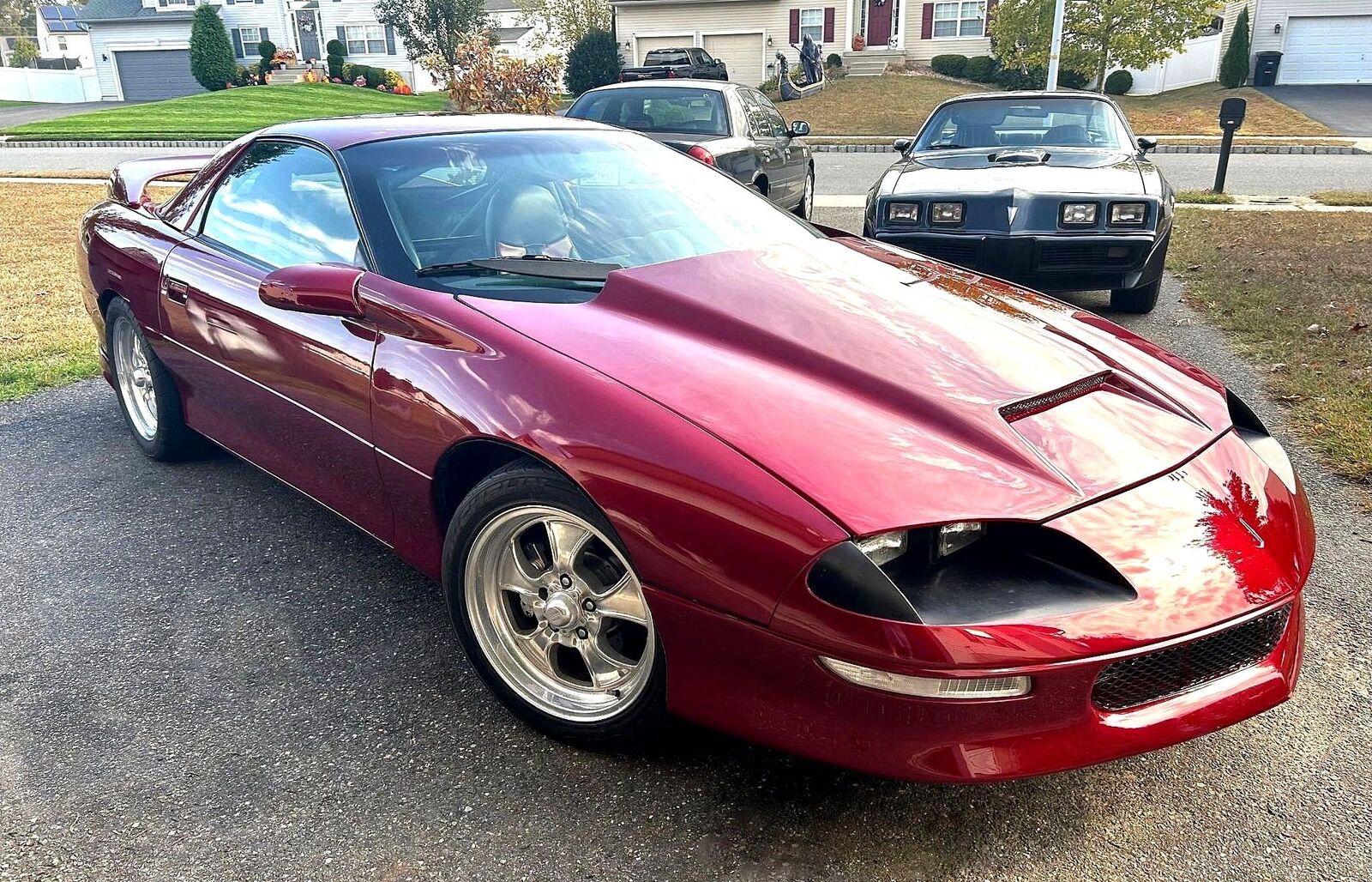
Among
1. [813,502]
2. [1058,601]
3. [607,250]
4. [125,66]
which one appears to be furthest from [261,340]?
[125,66]

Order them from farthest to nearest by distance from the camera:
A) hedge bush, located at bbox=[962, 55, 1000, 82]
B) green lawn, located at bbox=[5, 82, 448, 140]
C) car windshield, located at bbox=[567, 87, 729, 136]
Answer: hedge bush, located at bbox=[962, 55, 1000, 82] → green lawn, located at bbox=[5, 82, 448, 140] → car windshield, located at bbox=[567, 87, 729, 136]

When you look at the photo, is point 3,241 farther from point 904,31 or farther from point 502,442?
point 904,31

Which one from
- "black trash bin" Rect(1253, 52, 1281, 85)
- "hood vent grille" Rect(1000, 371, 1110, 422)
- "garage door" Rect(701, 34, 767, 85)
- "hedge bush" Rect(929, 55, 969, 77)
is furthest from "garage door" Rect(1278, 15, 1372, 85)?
"hood vent grille" Rect(1000, 371, 1110, 422)

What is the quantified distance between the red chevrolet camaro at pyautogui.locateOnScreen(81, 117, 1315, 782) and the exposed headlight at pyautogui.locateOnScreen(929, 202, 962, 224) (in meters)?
2.91

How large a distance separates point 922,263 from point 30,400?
178 inches

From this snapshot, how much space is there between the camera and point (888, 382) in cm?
230

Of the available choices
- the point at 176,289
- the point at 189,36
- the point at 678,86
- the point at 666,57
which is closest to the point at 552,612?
the point at 176,289

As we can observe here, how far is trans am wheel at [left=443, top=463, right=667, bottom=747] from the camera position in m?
Result: 2.22

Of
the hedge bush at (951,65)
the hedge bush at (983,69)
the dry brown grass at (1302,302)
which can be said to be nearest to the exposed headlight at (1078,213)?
the dry brown grass at (1302,302)

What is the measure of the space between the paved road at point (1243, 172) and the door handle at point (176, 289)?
34.1 ft

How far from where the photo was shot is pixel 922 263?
11.2 ft

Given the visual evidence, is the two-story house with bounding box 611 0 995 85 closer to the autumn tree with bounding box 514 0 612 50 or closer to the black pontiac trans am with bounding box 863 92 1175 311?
the autumn tree with bounding box 514 0 612 50

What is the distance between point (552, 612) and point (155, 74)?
52894 millimetres

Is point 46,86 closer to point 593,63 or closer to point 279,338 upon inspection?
point 593,63
